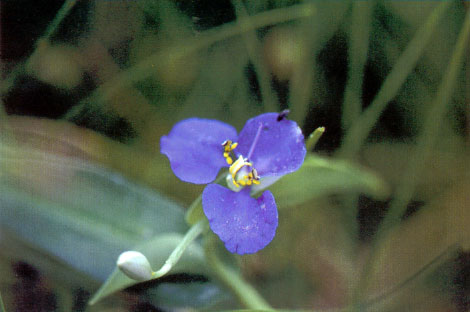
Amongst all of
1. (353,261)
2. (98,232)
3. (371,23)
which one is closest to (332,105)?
(371,23)

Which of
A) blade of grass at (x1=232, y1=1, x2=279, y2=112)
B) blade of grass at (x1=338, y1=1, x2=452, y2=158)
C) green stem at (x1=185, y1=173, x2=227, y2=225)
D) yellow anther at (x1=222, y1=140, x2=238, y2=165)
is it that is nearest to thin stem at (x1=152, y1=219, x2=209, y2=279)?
green stem at (x1=185, y1=173, x2=227, y2=225)

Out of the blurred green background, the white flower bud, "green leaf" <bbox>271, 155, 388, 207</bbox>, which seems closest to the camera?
the white flower bud

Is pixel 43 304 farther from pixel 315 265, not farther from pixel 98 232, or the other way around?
pixel 315 265

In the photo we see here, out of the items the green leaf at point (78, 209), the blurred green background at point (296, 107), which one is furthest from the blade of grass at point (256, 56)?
the green leaf at point (78, 209)

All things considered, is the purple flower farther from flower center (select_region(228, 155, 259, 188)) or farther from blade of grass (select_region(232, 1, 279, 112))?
blade of grass (select_region(232, 1, 279, 112))

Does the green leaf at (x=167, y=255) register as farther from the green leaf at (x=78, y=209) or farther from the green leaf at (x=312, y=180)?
the green leaf at (x=312, y=180)

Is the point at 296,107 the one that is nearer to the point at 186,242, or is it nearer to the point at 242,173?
the point at 242,173
